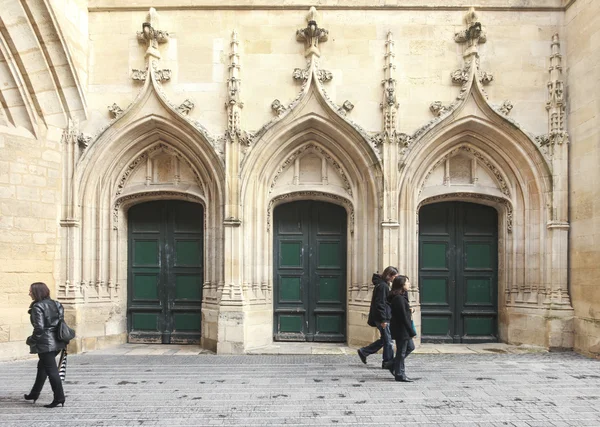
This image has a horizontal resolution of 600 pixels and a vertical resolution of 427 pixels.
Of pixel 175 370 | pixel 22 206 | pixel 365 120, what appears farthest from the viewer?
pixel 365 120

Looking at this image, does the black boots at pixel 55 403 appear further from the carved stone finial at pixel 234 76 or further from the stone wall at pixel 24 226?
the carved stone finial at pixel 234 76

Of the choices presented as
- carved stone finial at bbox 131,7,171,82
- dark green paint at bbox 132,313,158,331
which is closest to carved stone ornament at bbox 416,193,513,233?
carved stone finial at bbox 131,7,171,82

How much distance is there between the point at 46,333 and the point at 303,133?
196 inches

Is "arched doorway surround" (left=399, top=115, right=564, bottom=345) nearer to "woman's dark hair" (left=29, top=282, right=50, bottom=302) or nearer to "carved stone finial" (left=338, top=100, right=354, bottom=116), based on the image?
"carved stone finial" (left=338, top=100, right=354, bottom=116)

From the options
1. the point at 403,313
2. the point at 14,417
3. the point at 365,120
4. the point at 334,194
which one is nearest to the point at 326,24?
the point at 365,120

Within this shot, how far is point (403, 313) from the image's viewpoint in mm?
5234

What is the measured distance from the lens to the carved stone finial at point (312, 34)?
7.40m

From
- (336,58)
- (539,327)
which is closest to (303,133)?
(336,58)

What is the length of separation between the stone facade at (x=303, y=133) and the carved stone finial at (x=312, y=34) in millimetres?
46

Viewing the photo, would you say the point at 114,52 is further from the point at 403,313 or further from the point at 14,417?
the point at 403,313

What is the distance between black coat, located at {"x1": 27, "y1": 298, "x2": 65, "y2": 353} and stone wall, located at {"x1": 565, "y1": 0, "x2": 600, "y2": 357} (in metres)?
7.37

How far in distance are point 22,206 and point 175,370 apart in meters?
3.67

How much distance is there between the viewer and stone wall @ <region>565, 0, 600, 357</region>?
22.1ft

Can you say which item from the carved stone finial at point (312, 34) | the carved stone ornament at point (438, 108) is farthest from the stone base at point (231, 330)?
the carved stone ornament at point (438, 108)
